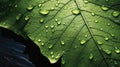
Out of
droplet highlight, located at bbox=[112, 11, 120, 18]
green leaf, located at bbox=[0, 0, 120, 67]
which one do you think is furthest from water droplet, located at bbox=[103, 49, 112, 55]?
droplet highlight, located at bbox=[112, 11, 120, 18]

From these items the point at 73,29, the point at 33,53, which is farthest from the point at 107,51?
the point at 33,53

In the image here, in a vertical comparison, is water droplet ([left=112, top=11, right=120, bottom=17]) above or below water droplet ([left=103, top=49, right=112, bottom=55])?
above

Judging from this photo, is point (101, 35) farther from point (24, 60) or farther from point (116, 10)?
point (24, 60)

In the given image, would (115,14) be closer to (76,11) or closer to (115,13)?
(115,13)

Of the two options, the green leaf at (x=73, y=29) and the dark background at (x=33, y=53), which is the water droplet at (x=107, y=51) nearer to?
the green leaf at (x=73, y=29)

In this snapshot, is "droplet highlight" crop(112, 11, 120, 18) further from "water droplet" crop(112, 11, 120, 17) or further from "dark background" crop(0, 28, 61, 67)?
"dark background" crop(0, 28, 61, 67)

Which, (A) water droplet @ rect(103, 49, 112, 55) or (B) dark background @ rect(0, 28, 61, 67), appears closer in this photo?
(A) water droplet @ rect(103, 49, 112, 55)

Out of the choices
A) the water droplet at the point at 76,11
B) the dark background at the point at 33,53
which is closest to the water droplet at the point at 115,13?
the water droplet at the point at 76,11

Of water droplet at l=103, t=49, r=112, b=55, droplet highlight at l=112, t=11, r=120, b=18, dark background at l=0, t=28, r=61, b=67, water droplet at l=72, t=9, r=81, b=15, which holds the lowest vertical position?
dark background at l=0, t=28, r=61, b=67

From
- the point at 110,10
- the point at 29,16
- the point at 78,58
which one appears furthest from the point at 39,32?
the point at 110,10
